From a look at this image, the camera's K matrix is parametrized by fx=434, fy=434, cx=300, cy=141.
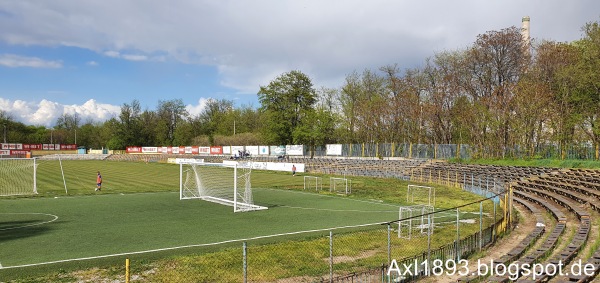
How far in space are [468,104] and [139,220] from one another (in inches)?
1770

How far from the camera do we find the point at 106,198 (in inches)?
1201

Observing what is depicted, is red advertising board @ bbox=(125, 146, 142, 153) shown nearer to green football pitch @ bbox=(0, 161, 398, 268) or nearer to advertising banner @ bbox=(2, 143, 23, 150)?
advertising banner @ bbox=(2, 143, 23, 150)

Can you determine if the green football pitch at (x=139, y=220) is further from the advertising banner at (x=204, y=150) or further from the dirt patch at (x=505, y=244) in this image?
the advertising banner at (x=204, y=150)

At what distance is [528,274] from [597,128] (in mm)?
35589

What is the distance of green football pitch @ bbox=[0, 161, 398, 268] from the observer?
15.6 m

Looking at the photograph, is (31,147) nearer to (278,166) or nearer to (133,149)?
(133,149)

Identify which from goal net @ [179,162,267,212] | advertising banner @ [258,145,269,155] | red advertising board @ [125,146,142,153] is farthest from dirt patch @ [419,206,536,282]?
red advertising board @ [125,146,142,153]

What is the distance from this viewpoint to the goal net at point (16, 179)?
3313 centimetres

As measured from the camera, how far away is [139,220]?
21.4m

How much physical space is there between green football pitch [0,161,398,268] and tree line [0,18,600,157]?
81.2 feet

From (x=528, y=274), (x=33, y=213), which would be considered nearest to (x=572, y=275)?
(x=528, y=274)

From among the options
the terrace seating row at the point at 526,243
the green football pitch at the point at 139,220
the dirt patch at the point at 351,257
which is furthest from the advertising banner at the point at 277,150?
the dirt patch at the point at 351,257

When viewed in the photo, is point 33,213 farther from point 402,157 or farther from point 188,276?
point 402,157

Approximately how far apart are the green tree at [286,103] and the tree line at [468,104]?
20 centimetres
